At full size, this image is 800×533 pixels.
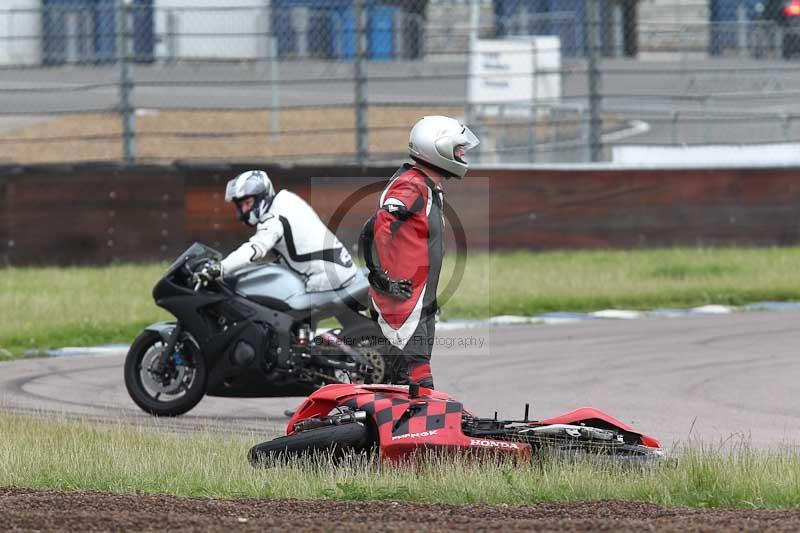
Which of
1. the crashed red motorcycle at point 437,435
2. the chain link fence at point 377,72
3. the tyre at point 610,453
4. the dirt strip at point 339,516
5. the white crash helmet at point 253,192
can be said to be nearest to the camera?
the dirt strip at point 339,516

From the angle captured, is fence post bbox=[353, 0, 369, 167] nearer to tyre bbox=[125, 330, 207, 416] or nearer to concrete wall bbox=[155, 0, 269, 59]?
concrete wall bbox=[155, 0, 269, 59]

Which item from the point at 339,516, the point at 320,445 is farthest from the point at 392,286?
the point at 339,516

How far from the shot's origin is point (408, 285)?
7.31 m

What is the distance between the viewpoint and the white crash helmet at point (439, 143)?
295 inches

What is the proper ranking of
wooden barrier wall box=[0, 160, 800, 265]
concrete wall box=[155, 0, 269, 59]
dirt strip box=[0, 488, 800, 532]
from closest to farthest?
dirt strip box=[0, 488, 800, 532]
wooden barrier wall box=[0, 160, 800, 265]
concrete wall box=[155, 0, 269, 59]

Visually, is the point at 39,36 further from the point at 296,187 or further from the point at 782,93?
the point at 782,93

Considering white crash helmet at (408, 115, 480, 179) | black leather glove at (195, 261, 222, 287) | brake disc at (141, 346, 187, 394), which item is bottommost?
brake disc at (141, 346, 187, 394)

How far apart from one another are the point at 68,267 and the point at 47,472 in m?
9.04

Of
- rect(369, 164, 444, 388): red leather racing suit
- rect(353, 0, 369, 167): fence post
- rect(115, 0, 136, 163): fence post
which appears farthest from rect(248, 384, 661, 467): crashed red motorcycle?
rect(353, 0, 369, 167): fence post

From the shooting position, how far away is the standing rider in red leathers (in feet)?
24.1

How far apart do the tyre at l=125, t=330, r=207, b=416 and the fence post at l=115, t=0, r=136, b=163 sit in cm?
725

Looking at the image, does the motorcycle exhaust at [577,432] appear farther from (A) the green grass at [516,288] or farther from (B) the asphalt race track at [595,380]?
(A) the green grass at [516,288]

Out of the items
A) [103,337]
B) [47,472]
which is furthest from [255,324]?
[103,337]

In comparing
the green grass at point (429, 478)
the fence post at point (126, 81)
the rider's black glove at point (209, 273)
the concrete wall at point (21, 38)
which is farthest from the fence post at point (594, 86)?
the green grass at point (429, 478)
